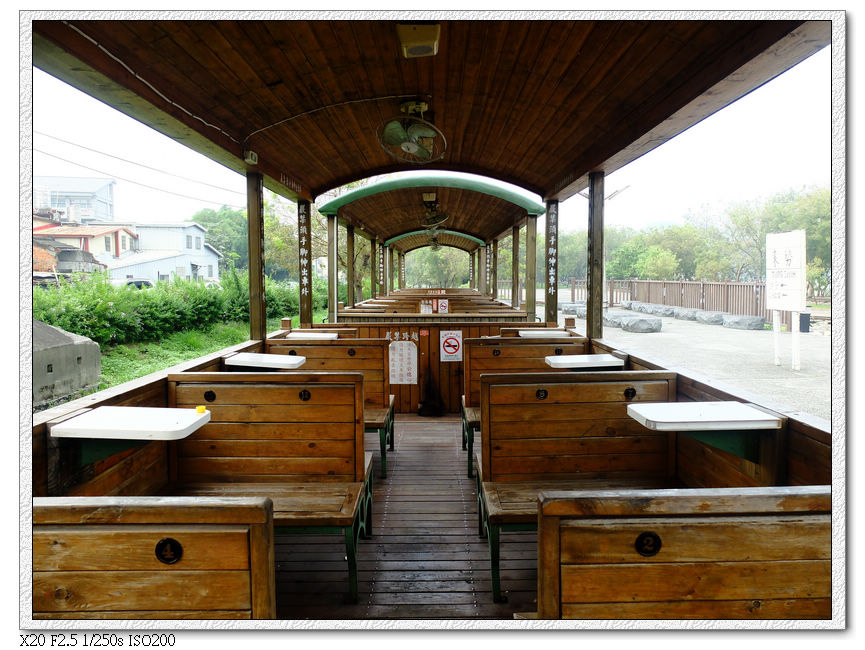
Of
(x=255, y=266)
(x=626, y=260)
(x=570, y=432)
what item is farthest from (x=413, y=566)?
(x=626, y=260)

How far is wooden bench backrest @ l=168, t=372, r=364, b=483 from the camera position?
8.07ft

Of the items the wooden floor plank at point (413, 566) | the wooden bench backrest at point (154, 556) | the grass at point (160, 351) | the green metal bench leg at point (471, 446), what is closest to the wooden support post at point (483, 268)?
the grass at point (160, 351)

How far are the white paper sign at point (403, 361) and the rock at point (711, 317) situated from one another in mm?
11625

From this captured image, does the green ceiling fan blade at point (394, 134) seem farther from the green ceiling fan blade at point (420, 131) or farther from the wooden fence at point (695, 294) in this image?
the wooden fence at point (695, 294)

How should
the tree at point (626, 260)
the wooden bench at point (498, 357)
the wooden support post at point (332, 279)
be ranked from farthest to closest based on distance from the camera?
the tree at point (626, 260) → the wooden support post at point (332, 279) → the wooden bench at point (498, 357)

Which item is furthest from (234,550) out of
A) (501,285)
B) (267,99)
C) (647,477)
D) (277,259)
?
(501,285)

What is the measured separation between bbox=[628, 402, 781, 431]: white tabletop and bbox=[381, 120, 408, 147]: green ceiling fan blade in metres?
2.93

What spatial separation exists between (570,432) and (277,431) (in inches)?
58.1

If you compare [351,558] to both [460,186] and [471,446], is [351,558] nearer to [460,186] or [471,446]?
[471,446]

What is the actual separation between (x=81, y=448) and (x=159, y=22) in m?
1.95

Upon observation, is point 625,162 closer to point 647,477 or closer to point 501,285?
point 647,477

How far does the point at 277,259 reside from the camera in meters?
22.3

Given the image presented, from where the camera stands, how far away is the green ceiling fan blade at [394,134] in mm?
3932

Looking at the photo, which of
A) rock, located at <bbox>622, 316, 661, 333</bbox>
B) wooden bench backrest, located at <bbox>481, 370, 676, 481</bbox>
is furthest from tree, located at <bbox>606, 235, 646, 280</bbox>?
wooden bench backrest, located at <bbox>481, 370, 676, 481</bbox>
